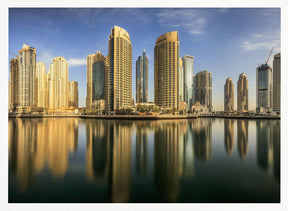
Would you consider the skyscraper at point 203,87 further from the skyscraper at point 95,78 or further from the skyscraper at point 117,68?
the skyscraper at point 95,78

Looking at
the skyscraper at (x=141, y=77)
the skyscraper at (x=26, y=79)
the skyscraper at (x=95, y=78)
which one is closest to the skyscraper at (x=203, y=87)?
the skyscraper at (x=141, y=77)

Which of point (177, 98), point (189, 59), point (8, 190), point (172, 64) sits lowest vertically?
point (8, 190)

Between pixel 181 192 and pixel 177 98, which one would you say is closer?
pixel 181 192

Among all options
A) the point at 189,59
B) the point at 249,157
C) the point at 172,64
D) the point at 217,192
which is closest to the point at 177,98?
the point at 172,64

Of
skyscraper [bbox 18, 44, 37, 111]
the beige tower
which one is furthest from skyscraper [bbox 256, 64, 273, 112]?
the beige tower

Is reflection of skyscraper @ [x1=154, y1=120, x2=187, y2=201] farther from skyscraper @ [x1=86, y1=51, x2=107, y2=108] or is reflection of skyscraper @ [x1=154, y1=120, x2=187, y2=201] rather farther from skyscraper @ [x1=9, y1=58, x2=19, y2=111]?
skyscraper @ [x1=86, y1=51, x2=107, y2=108]

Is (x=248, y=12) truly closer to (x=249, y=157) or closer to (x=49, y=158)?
(x=249, y=157)
